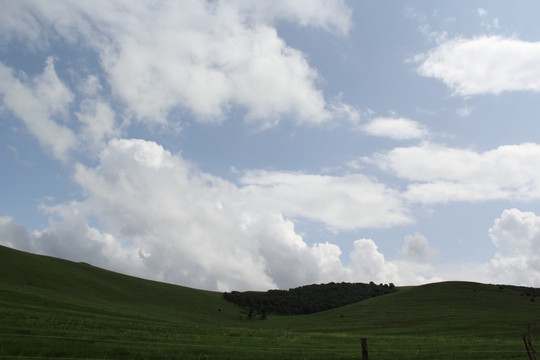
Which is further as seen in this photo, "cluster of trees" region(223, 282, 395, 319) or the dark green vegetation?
"cluster of trees" region(223, 282, 395, 319)

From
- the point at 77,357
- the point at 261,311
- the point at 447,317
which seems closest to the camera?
the point at 77,357

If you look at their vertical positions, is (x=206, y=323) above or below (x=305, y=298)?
below

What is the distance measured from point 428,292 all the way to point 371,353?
9558 cm

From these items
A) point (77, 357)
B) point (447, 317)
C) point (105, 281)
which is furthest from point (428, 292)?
point (77, 357)

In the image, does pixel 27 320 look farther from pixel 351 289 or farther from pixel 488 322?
pixel 351 289

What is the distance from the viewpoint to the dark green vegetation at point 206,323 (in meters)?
23.1

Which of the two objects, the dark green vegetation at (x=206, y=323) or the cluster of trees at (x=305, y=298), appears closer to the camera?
the dark green vegetation at (x=206, y=323)

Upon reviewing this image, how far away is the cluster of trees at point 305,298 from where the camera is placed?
5079 inches

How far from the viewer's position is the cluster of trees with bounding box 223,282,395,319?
5079 inches

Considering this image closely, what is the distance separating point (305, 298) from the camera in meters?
158

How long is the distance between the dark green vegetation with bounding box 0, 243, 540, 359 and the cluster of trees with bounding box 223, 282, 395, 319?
9160mm

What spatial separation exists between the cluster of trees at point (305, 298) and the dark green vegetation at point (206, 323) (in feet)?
30.1

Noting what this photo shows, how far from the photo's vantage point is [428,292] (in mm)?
110562

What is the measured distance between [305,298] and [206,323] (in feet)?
283
